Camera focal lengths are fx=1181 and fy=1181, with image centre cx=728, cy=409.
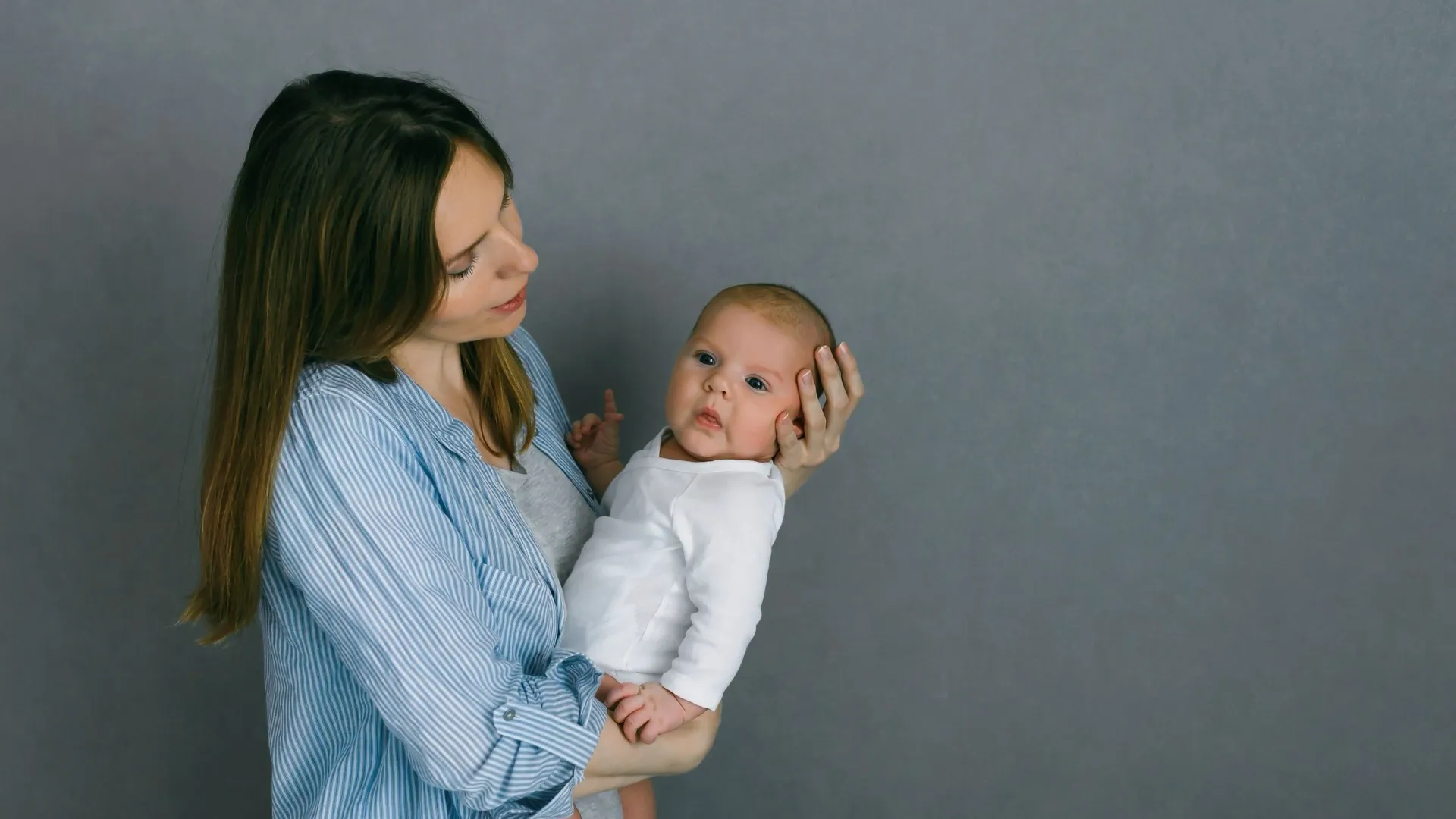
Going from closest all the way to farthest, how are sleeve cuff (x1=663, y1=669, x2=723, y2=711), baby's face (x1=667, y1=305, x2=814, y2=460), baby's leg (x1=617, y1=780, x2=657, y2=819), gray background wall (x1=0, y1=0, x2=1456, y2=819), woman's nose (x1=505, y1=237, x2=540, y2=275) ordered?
woman's nose (x1=505, y1=237, x2=540, y2=275), sleeve cuff (x1=663, y1=669, x2=723, y2=711), baby's face (x1=667, y1=305, x2=814, y2=460), baby's leg (x1=617, y1=780, x2=657, y2=819), gray background wall (x1=0, y1=0, x2=1456, y2=819)

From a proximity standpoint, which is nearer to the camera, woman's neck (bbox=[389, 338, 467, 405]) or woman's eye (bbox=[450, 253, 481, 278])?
woman's eye (bbox=[450, 253, 481, 278])

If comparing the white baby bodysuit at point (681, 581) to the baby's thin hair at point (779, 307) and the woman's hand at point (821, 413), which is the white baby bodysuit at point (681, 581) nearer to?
the woman's hand at point (821, 413)

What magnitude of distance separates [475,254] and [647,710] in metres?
0.59

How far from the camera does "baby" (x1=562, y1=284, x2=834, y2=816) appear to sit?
4.90ft

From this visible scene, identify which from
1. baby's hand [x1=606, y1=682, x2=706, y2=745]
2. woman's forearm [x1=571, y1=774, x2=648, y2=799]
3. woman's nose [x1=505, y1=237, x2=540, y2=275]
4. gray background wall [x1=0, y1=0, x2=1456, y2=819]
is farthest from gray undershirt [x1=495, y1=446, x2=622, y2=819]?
gray background wall [x1=0, y1=0, x2=1456, y2=819]

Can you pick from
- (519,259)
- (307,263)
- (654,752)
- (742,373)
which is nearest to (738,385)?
(742,373)

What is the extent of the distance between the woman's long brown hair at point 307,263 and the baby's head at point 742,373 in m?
0.44

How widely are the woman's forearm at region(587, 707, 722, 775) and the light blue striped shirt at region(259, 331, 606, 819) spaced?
64 mm

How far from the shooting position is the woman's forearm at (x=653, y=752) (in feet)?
4.66

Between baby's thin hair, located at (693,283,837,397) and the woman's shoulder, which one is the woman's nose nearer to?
the woman's shoulder

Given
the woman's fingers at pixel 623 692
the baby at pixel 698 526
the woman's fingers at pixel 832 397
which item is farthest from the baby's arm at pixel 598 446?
the woman's fingers at pixel 623 692

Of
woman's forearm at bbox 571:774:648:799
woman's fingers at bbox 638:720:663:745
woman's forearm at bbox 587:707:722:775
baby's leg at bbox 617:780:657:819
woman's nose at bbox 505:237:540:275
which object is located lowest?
baby's leg at bbox 617:780:657:819

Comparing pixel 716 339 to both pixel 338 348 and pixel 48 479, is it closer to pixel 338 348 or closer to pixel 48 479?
pixel 338 348

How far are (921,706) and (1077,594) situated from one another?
34cm
